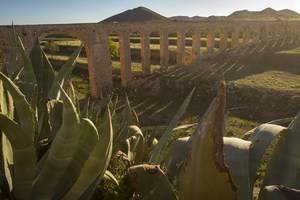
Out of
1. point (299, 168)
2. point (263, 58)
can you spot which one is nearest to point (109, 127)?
point (299, 168)

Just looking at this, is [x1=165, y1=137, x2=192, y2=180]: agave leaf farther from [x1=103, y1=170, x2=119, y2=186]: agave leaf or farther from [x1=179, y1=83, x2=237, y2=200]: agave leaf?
[x1=179, y1=83, x2=237, y2=200]: agave leaf

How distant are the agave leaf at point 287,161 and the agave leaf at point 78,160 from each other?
0.69 m

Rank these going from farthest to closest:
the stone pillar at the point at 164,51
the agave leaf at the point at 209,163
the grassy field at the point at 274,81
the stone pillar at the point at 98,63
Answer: the stone pillar at the point at 164,51 < the stone pillar at the point at 98,63 < the grassy field at the point at 274,81 < the agave leaf at the point at 209,163

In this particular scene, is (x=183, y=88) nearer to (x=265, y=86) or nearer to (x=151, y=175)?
(x=265, y=86)

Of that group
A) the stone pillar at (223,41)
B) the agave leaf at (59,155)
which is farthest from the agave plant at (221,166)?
the stone pillar at (223,41)

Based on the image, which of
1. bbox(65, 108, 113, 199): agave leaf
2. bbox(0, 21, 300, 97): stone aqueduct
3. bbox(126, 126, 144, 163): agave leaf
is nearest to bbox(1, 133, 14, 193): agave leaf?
bbox(65, 108, 113, 199): agave leaf

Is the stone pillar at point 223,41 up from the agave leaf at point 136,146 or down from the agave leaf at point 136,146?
down

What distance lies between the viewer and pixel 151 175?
58.1 inches

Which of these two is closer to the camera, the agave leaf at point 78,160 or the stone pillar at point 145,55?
the agave leaf at point 78,160

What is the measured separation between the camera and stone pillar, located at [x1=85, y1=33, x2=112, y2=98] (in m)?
17.2

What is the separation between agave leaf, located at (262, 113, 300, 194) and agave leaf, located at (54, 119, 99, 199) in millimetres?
690

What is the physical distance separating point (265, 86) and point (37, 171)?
591 inches

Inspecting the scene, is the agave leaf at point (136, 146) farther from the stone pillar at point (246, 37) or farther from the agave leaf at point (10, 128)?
the stone pillar at point (246, 37)

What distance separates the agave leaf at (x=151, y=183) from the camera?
4.73ft
